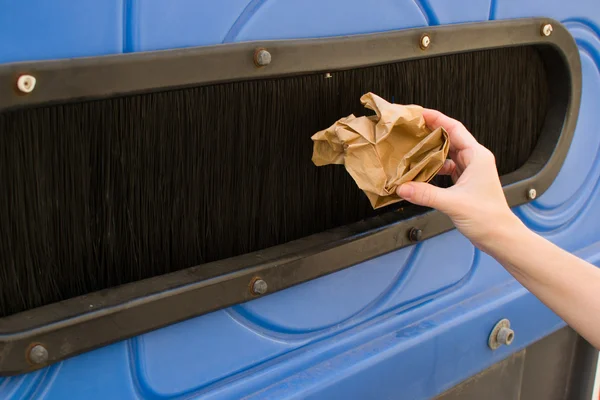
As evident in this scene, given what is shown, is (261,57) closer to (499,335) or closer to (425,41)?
(425,41)

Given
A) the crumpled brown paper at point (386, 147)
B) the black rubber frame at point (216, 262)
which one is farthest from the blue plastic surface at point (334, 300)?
the crumpled brown paper at point (386, 147)

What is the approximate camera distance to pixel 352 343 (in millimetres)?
1275

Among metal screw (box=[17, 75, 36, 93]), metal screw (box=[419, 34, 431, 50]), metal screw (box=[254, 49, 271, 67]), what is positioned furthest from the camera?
metal screw (box=[419, 34, 431, 50])

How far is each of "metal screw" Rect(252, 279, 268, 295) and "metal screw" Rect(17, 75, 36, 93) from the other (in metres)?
0.46

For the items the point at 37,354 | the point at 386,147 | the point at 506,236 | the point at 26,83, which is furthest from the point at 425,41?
the point at 37,354

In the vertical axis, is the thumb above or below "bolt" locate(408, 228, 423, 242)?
above

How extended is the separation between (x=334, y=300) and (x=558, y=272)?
39cm

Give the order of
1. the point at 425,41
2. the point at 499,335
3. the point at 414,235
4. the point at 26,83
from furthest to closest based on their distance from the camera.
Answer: the point at 499,335, the point at 414,235, the point at 425,41, the point at 26,83

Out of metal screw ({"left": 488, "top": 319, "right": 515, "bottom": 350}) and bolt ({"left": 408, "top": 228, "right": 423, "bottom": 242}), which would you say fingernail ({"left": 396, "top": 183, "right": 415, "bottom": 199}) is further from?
metal screw ({"left": 488, "top": 319, "right": 515, "bottom": 350})

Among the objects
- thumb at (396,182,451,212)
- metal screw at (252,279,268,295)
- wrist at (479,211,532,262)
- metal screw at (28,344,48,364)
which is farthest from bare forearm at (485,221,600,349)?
metal screw at (28,344,48,364)

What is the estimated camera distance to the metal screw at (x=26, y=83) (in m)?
0.77

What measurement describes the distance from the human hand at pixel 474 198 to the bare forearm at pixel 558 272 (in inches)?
1.0

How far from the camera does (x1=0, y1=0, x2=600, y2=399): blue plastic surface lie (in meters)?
0.86

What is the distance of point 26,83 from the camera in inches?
30.5
